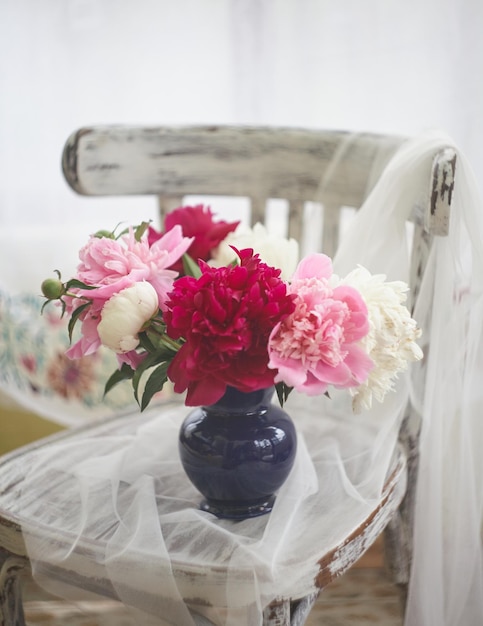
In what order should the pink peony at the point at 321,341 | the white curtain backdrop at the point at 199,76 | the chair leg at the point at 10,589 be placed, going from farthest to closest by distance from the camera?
the white curtain backdrop at the point at 199,76, the chair leg at the point at 10,589, the pink peony at the point at 321,341

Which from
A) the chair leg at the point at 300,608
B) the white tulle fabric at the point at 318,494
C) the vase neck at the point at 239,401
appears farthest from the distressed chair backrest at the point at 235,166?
the chair leg at the point at 300,608

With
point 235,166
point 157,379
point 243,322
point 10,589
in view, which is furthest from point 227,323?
point 235,166

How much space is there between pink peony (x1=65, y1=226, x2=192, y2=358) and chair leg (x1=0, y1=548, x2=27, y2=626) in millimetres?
247

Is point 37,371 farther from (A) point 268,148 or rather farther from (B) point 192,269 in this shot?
(B) point 192,269

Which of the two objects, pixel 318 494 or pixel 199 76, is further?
pixel 199 76

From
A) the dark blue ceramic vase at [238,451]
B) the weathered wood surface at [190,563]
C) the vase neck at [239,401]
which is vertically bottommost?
the weathered wood surface at [190,563]

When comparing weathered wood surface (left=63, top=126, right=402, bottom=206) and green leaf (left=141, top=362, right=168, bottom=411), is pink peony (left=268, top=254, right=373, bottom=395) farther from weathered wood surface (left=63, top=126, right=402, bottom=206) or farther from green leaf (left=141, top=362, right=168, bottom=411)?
weathered wood surface (left=63, top=126, right=402, bottom=206)

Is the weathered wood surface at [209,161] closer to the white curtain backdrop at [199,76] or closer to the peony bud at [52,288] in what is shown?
the white curtain backdrop at [199,76]

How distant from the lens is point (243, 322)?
624 millimetres

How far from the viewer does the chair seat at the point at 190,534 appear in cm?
71

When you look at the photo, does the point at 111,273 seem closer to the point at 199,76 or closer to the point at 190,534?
the point at 190,534

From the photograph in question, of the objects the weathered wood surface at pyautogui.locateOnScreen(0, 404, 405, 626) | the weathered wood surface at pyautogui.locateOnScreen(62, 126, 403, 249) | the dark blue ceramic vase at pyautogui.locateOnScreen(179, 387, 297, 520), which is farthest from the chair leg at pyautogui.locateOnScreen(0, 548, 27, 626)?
the weathered wood surface at pyautogui.locateOnScreen(62, 126, 403, 249)

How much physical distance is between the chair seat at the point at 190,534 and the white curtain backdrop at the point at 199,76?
66 cm

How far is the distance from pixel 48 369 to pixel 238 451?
2.85 feet
